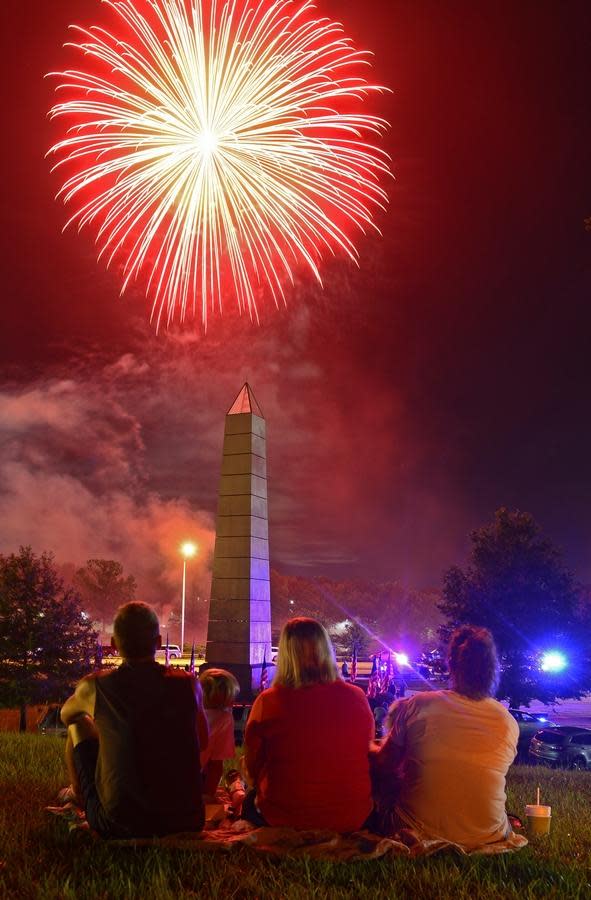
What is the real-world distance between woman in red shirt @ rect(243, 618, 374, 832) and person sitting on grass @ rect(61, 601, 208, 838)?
442mm

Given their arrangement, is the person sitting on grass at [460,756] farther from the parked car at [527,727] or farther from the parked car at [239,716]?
the parked car at [527,727]

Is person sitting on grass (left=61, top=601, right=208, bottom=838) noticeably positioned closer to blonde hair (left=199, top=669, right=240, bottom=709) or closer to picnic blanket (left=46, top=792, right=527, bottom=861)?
picnic blanket (left=46, top=792, right=527, bottom=861)

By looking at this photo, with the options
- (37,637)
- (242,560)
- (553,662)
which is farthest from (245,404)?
(553,662)

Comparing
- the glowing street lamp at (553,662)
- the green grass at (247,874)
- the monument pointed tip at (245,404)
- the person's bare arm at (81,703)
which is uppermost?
the monument pointed tip at (245,404)

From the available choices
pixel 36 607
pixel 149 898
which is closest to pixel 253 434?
pixel 36 607

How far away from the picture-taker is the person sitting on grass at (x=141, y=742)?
4773mm

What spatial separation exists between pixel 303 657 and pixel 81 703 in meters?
1.41

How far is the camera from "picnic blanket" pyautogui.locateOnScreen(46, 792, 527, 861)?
4.81m

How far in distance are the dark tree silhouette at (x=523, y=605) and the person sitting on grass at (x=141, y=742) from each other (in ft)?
94.6

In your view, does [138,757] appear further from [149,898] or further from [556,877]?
[556,877]

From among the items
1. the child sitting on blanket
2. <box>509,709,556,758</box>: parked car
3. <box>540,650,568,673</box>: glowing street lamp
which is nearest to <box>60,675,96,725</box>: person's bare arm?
the child sitting on blanket

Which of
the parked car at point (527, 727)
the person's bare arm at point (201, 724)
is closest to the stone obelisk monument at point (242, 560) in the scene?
the parked car at point (527, 727)

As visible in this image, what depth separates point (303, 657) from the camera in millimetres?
4949

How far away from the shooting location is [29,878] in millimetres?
4324
